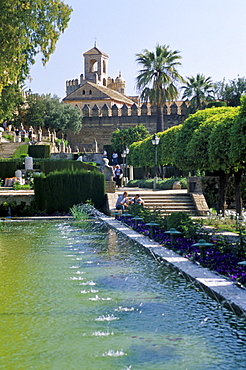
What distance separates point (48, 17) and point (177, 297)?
15.1 metres

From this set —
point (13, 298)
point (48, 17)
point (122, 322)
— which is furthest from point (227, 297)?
point (48, 17)

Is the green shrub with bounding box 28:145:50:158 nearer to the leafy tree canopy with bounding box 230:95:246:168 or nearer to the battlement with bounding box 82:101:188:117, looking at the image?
the battlement with bounding box 82:101:188:117

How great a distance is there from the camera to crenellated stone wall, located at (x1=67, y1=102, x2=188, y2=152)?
206 feet

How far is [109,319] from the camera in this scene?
546cm

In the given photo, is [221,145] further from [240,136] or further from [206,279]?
[206,279]

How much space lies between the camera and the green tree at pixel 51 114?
2375 inches

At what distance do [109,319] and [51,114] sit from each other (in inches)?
2259

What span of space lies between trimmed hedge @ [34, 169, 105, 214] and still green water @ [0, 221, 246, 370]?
938cm

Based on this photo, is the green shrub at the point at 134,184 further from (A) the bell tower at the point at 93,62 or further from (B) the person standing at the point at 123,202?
(A) the bell tower at the point at 93,62

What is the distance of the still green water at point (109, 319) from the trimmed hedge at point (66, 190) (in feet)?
30.8

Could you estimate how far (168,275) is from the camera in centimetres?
757

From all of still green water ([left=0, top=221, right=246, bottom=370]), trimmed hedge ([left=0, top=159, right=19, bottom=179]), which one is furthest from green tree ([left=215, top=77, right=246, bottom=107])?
still green water ([left=0, top=221, right=246, bottom=370])

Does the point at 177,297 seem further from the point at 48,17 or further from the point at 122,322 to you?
the point at 48,17

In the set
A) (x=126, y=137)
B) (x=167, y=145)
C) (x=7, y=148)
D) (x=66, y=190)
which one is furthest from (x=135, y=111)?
(x=66, y=190)
